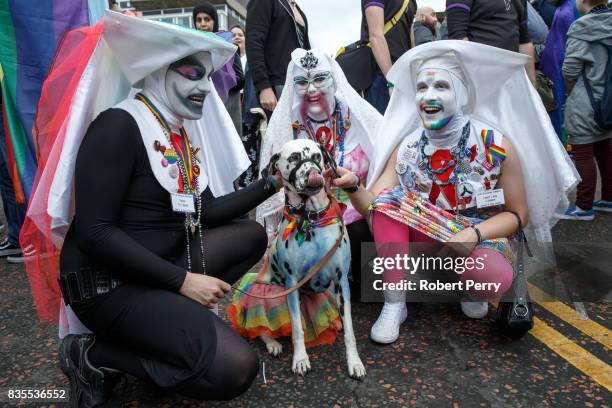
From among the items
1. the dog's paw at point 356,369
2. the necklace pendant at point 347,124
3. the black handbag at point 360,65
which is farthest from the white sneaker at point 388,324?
the black handbag at point 360,65

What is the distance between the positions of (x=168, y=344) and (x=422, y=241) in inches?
63.1

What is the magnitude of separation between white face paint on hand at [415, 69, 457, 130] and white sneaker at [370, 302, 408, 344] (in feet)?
3.52

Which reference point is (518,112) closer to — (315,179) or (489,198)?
(489,198)

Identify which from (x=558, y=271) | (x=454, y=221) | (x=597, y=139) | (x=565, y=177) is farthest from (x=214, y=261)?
(x=597, y=139)

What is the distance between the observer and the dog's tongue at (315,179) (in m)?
2.19

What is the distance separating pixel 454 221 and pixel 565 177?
68 centimetres

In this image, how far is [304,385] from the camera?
7.48 feet

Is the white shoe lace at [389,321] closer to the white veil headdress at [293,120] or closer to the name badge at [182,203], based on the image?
the white veil headdress at [293,120]

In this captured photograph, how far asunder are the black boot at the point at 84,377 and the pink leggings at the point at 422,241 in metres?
1.57

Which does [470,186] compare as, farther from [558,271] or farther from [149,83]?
[149,83]

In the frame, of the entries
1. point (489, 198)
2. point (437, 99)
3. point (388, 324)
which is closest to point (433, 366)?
point (388, 324)

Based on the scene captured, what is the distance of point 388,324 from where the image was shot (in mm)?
2660

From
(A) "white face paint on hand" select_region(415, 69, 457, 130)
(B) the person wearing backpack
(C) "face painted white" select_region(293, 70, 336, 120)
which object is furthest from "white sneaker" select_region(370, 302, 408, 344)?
(B) the person wearing backpack

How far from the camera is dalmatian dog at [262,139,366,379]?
7.57ft
